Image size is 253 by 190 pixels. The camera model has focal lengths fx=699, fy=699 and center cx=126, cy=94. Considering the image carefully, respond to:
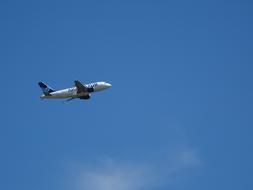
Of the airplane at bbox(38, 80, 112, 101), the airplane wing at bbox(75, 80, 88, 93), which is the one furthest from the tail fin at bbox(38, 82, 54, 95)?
the airplane wing at bbox(75, 80, 88, 93)

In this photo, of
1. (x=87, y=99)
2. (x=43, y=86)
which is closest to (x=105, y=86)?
(x=87, y=99)

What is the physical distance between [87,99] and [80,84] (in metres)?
3.94

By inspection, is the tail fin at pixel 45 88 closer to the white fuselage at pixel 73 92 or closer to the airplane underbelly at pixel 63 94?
the white fuselage at pixel 73 92

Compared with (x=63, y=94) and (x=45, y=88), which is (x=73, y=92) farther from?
(x=45, y=88)

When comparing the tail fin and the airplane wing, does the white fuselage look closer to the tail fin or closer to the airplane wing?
the airplane wing

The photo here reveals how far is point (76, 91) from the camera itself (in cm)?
16712

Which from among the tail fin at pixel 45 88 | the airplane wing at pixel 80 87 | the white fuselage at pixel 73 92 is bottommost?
the airplane wing at pixel 80 87

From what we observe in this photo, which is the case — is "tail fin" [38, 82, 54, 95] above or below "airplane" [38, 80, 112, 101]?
above

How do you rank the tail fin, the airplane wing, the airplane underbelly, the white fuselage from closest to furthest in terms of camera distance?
the airplane wing → the white fuselage → the airplane underbelly → the tail fin

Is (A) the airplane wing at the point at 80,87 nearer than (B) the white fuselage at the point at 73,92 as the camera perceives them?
Yes

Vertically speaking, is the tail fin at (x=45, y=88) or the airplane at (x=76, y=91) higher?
the tail fin at (x=45, y=88)

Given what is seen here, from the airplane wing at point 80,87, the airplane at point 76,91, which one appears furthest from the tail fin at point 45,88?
the airplane wing at point 80,87

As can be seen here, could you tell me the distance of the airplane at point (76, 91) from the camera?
6521 inches

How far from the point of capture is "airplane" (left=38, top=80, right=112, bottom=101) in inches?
6521
